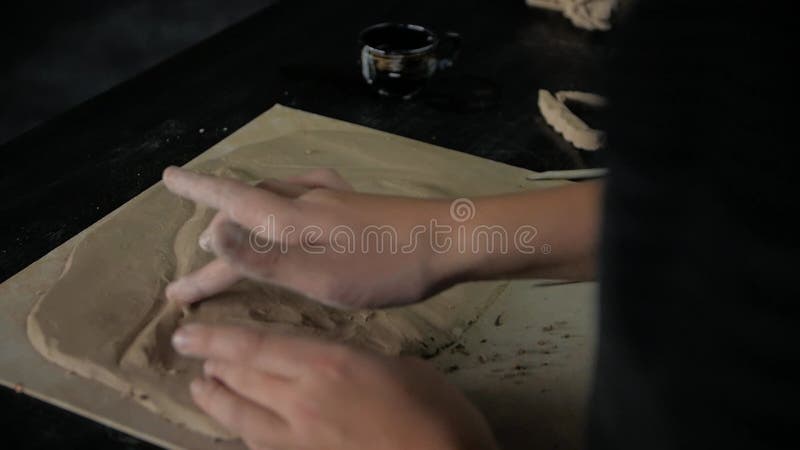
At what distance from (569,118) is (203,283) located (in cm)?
67

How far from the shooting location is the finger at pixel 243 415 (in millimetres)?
694

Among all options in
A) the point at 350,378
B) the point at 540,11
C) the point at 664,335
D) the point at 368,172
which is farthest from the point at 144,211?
the point at 540,11

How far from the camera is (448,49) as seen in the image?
1.60 meters

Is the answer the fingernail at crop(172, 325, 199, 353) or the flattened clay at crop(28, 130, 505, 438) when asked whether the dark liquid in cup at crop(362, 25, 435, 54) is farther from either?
the fingernail at crop(172, 325, 199, 353)

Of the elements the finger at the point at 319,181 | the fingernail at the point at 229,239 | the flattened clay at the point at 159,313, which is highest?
the fingernail at the point at 229,239

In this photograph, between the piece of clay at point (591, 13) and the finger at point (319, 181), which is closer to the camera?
the finger at point (319, 181)

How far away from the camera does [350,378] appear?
0.69 m

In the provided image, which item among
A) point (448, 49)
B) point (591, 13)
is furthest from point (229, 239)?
point (591, 13)

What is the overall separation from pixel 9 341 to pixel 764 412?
2.55ft

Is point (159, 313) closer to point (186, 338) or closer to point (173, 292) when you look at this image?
point (173, 292)

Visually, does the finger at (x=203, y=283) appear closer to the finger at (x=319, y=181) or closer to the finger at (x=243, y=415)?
the finger at (x=319, y=181)

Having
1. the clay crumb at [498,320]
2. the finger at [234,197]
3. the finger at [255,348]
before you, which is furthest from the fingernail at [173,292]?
the clay crumb at [498,320]

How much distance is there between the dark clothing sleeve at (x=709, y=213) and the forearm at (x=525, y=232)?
44 centimetres

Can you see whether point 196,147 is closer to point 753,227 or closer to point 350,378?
point 350,378
